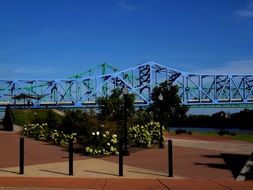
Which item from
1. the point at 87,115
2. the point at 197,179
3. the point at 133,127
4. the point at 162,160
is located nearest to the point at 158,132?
the point at 133,127

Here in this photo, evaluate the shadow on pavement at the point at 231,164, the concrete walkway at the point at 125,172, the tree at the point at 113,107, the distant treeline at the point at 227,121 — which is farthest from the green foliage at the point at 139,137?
the distant treeline at the point at 227,121

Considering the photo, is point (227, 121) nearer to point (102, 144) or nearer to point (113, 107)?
point (113, 107)

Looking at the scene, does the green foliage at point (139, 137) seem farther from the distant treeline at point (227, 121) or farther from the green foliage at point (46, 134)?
the distant treeline at point (227, 121)

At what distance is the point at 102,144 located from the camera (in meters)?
20.0

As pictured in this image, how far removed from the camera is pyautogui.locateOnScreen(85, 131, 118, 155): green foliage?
1959cm

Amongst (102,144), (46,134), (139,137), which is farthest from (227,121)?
(102,144)

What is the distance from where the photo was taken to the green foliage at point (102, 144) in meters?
19.6

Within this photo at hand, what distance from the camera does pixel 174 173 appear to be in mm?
14375

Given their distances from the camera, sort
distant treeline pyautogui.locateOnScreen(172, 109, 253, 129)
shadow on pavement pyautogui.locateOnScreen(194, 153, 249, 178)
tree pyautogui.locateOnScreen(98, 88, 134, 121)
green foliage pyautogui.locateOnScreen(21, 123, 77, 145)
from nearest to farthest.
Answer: shadow on pavement pyautogui.locateOnScreen(194, 153, 249, 178)
green foliage pyautogui.locateOnScreen(21, 123, 77, 145)
tree pyautogui.locateOnScreen(98, 88, 134, 121)
distant treeline pyautogui.locateOnScreen(172, 109, 253, 129)

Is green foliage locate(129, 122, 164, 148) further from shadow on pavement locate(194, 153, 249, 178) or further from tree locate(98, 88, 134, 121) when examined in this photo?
tree locate(98, 88, 134, 121)

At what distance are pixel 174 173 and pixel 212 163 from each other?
326 centimetres

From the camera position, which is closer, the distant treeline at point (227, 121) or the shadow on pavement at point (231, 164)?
the shadow on pavement at point (231, 164)

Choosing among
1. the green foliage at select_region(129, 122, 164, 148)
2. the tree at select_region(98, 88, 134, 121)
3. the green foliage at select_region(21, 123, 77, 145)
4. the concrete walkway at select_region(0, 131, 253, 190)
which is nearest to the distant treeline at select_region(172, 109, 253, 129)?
the tree at select_region(98, 88, 134, 121)

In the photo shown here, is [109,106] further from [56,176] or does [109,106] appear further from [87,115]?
[56,176]
